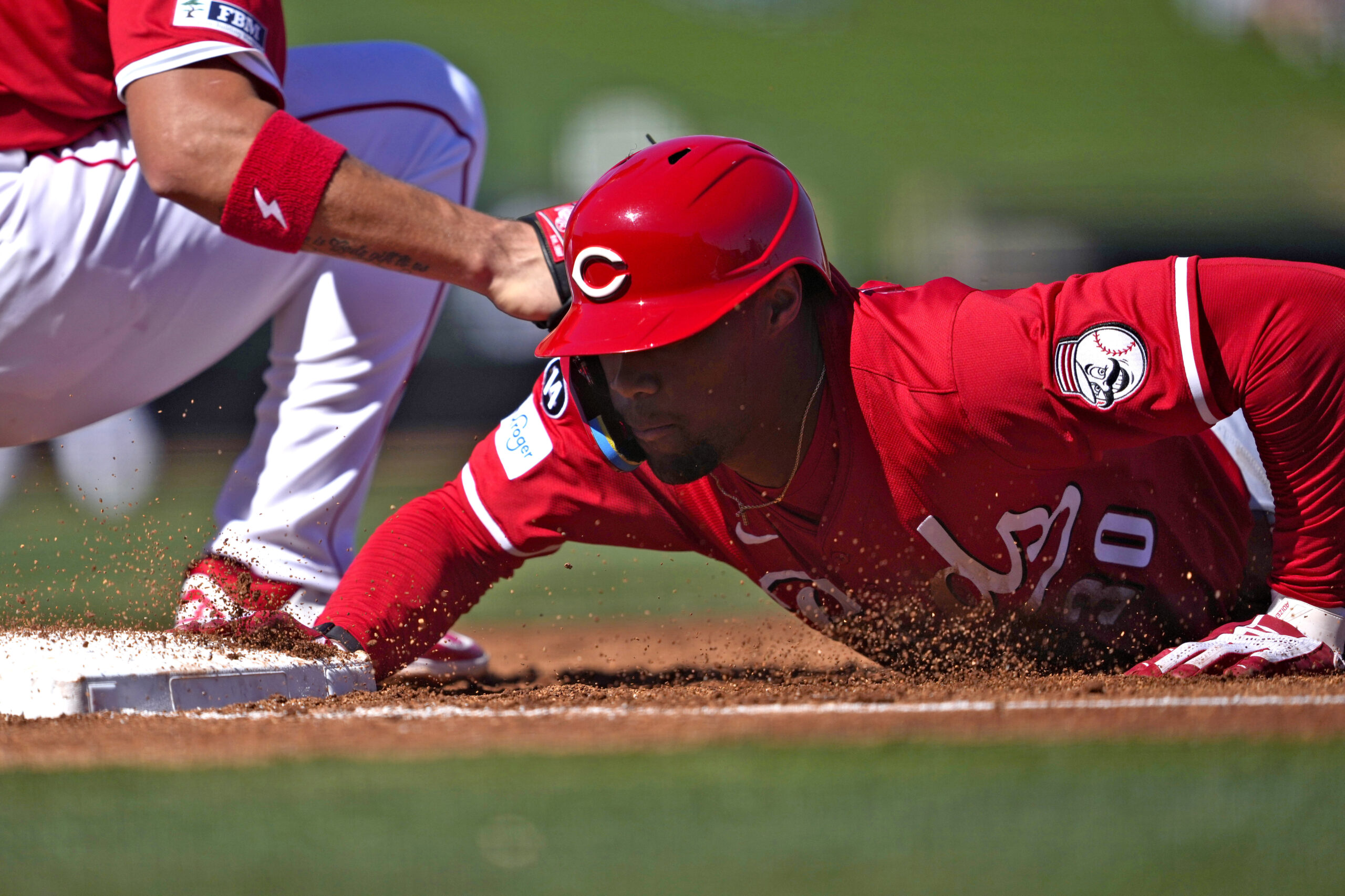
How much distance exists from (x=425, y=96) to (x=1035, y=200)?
26.7 ft

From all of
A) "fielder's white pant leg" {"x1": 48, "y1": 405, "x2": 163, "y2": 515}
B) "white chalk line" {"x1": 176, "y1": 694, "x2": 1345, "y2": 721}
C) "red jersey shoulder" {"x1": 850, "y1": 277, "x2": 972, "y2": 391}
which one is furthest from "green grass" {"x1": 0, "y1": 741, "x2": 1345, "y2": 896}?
"fielder's white pant leg" {"x1": 48, "y1": 405, "x2": 163, "y2": 515}

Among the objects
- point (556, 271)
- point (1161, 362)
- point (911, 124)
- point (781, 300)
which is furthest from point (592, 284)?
point (911, 124)

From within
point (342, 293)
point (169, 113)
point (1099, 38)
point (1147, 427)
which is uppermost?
point (1099, 38)

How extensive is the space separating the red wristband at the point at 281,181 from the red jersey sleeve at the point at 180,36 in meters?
0.15

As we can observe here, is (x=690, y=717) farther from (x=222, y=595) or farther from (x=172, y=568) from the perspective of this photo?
(x=172, y=568)

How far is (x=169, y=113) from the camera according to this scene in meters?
2.05

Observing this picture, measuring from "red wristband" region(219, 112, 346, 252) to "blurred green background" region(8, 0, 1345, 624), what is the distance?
5.43 m

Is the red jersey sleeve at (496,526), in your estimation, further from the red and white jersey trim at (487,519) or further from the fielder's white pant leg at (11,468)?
the fielder's white pant leg at (11,468)

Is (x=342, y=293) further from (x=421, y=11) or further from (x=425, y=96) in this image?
(x=421, y=11)

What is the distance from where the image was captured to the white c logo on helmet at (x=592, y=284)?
206 centimetres

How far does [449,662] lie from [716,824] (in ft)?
5.38

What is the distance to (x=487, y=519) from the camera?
241cm

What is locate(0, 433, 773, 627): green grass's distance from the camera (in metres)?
4.11

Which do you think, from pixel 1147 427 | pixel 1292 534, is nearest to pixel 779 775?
pixel 1147 427
